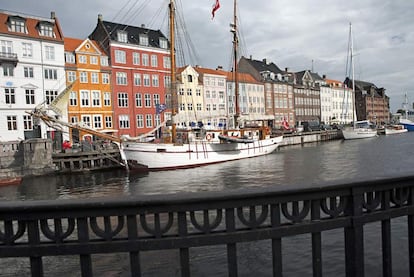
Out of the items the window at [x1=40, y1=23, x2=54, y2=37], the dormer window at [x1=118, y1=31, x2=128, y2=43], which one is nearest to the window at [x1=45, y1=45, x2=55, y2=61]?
the window at [x1=40, y1=23, x2=54, y2=37]

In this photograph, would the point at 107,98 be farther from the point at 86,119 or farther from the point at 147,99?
the point at 147,99

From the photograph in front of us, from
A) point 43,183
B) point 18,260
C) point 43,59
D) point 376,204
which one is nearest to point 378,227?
point 376,204

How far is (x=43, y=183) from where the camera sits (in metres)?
27.5

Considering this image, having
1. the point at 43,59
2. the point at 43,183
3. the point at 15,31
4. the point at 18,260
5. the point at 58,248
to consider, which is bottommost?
the point at 43,183

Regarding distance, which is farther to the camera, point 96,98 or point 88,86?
point 96,98

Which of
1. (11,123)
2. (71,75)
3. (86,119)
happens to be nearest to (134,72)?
(71,75)

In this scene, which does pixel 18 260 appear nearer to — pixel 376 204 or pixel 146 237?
pixel 146 237

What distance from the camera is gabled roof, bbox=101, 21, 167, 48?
172 ft

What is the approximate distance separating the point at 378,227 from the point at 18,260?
6869 mm

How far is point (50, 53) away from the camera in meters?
44.8

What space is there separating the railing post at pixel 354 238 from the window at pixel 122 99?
51703 millimetres

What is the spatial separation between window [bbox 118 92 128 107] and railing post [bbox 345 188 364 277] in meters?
51.7

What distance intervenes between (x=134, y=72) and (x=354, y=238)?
5401 cm

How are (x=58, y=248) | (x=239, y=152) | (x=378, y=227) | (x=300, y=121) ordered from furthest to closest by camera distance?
(x=300, y=121) → (x=239, y=152) → (x=378, y=227) → (x=58, y=248)
